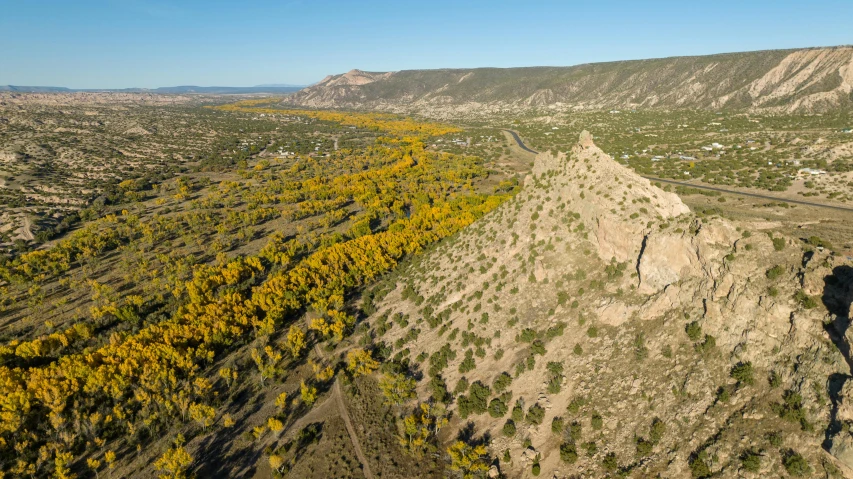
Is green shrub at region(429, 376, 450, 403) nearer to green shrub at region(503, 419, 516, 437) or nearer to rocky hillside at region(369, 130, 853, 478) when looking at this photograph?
rocky hillside at region(369, 130, 853, 478)

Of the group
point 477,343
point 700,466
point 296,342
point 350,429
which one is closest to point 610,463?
point 700,466

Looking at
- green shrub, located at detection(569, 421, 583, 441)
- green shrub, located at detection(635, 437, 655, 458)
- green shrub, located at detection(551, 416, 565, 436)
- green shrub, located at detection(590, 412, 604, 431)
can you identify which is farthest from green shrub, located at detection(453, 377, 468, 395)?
green shrub, located at detection(635, 437, 655, 458)

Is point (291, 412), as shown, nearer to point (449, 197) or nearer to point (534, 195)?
point (534, 195)

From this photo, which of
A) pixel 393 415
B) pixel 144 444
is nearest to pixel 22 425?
pixel 144 444

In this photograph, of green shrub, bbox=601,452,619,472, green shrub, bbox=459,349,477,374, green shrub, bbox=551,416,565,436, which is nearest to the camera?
green shrub, bbox=601,452,619,472

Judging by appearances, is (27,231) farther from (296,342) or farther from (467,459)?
(467,459)
